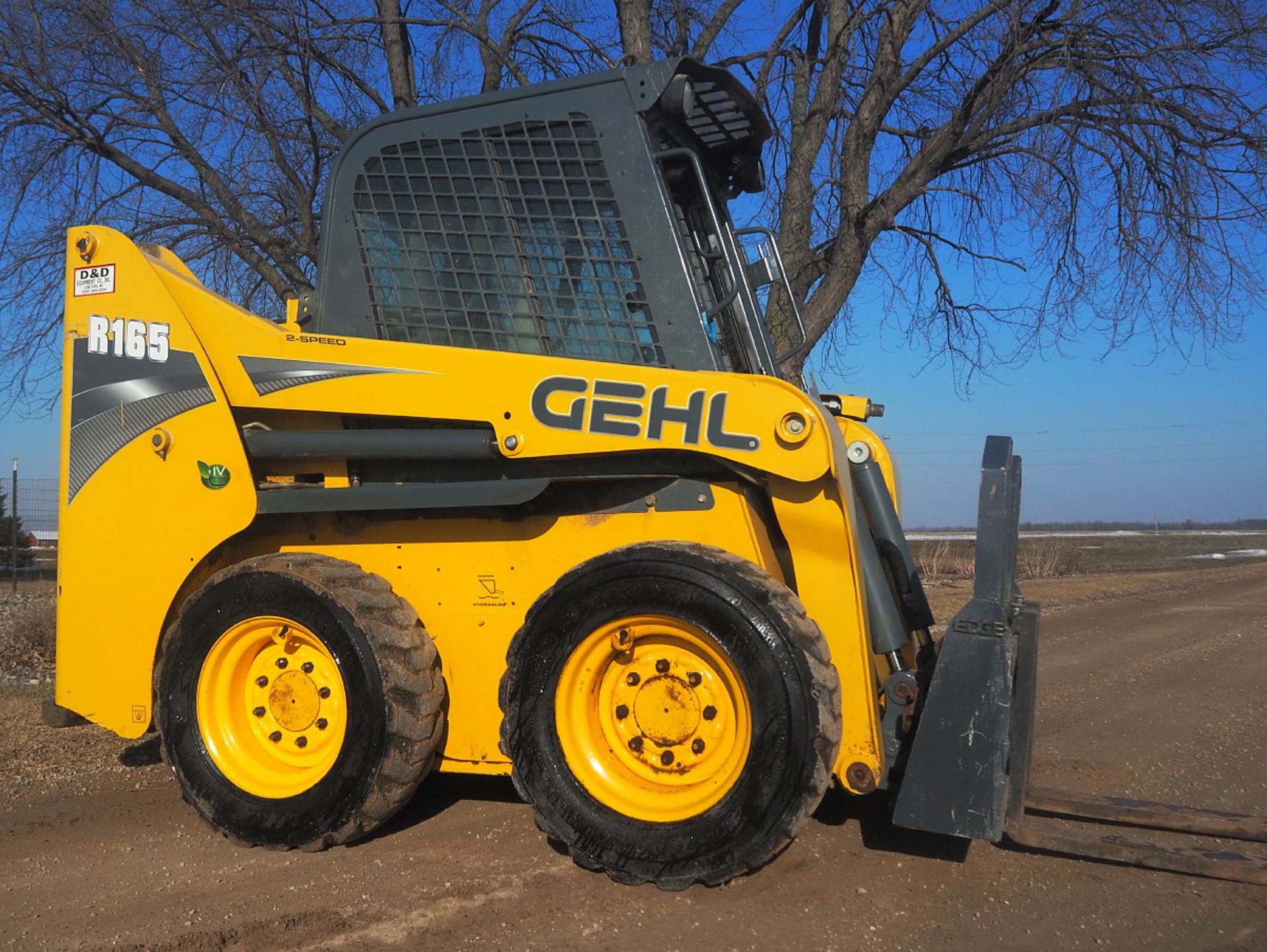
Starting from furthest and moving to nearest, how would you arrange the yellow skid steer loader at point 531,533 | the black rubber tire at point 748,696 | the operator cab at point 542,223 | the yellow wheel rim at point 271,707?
the yellow wheel rim at point 271,707
the operator cab at point 542,223
the yellow skid steer loader at point 531,533
the black rubber tire at point 748,696

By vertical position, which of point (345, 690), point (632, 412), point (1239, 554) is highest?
point (632, 412)

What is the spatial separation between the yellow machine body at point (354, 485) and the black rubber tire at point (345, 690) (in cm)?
25

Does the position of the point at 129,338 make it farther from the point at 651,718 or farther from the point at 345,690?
the point at 651,718

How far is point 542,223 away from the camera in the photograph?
4672 mm

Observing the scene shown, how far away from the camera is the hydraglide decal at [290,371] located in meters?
4.62

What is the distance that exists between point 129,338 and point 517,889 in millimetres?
2920

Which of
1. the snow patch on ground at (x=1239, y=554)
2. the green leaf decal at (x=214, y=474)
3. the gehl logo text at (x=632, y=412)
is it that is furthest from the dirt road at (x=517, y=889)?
the snow patch on ground at (x=1239, y=554)

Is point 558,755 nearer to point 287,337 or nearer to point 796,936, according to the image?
point 796,936

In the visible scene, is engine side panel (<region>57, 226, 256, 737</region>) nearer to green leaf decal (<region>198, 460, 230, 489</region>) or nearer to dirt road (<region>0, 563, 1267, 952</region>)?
green leaf decal (<region>198, 460, 230, 489</region>)

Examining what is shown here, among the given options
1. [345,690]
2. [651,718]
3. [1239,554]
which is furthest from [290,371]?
[1239,554]

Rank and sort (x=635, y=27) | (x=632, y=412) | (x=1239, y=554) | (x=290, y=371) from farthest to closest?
(x=1239, y=554) < (x=635, y=27) < (x=290, y=371) < (x=632, y=412)

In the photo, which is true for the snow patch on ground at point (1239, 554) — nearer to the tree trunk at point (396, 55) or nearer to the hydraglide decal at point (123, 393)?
the tree trunk at point (396, 55)

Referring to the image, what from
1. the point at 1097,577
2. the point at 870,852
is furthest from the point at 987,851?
the point at 1097,577

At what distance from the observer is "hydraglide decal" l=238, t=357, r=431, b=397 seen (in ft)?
15.2
